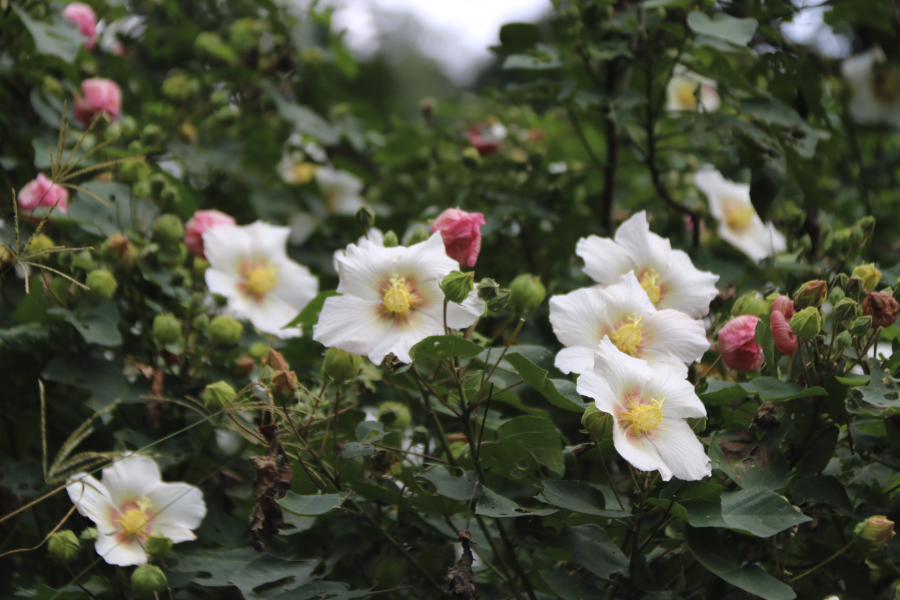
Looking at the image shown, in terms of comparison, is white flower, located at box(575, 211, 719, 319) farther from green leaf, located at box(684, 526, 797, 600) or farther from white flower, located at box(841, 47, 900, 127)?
white flower, located at box(841, 47, 900, 127)

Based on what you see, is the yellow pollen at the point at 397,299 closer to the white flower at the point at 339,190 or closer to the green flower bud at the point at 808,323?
the green flower bud at the point at 808,323

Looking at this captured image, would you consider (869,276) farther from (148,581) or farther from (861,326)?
(148,581)

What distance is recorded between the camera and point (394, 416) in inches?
37.2

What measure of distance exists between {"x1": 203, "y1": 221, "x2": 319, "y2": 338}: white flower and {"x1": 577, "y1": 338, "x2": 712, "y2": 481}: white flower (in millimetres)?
488

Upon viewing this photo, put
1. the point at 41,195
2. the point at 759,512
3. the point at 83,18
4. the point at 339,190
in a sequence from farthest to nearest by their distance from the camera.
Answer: the point at 339,190
the point at 83,18
the point at 41,195
the point at 759,512

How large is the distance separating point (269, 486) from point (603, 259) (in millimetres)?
492

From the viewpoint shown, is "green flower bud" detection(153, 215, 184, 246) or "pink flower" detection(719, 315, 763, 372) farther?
"green flower bud" detection(153, 215, 184, 246)

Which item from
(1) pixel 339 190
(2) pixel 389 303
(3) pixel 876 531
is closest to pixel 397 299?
(2) pixel 389 303

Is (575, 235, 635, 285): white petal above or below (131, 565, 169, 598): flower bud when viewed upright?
above

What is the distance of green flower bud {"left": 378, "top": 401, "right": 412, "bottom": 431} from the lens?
3.08 feet

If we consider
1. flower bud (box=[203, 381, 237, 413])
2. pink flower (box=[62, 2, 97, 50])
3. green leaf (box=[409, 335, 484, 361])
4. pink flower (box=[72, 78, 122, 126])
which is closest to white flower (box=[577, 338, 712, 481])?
green leaf (box=[409, 335, 484, 361])

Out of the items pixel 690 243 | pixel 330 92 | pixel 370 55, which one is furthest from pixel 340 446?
pixel 370 55

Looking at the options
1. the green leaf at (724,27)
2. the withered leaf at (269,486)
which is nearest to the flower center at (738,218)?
the green leaf at (724,27)

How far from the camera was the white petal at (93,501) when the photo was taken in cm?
84
